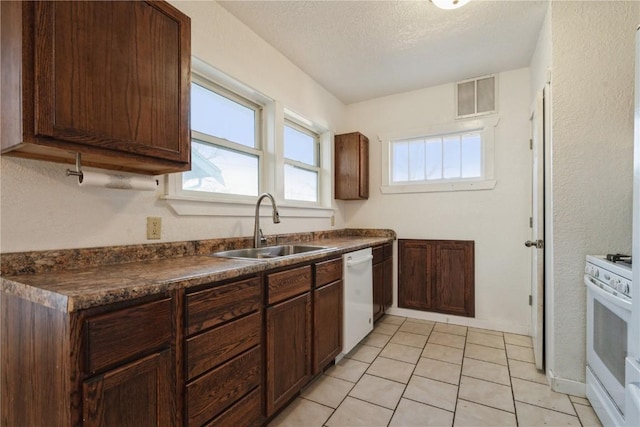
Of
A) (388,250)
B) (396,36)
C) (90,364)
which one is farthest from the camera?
(388,250)

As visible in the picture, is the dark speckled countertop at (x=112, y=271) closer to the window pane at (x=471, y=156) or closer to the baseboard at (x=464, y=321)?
the baseboard at (x=464, y=321)

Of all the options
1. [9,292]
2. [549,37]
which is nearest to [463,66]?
[549,37]

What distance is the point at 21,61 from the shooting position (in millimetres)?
972

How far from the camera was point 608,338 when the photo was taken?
5.11 feet

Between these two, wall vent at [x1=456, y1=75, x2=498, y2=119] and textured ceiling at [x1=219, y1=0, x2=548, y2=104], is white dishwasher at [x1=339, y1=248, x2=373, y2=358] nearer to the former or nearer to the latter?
textured ceiling at [x1=219, y1=0, x2=548, y2=104]

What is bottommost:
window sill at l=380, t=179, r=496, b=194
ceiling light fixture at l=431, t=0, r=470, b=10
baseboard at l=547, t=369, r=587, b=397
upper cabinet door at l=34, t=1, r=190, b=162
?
baseboard at l=547, t=369, r=587, b=397

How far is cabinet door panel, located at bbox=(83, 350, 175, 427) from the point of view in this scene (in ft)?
2.93

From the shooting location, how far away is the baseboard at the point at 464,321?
296 cm

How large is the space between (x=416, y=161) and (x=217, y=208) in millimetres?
2385

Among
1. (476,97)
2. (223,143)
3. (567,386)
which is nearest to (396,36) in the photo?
(476,97)

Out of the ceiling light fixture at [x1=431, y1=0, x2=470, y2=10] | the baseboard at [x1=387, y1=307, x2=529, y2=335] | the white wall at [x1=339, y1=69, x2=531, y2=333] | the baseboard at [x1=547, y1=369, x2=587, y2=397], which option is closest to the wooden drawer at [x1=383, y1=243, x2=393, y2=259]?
the white wall at [x1=339, y1=69, x2=531, y2=333]

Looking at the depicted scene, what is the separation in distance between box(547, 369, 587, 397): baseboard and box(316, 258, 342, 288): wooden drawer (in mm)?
1511

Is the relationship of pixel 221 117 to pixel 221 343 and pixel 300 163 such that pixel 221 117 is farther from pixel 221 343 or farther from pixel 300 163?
pixel 221 343

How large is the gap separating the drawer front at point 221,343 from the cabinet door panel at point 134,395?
97mm
